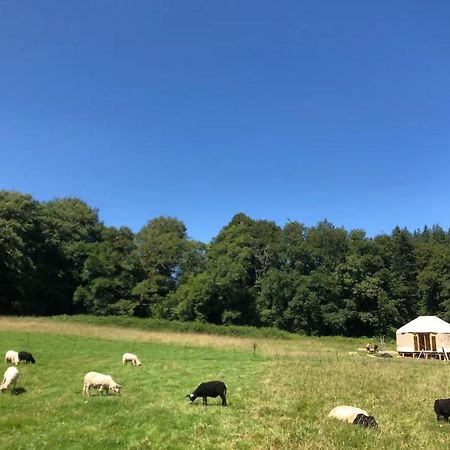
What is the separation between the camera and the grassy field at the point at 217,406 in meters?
13.3

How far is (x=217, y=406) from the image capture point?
17016 mm

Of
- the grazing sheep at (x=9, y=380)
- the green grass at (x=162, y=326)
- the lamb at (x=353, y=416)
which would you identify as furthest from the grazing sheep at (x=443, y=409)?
the green grass at (x=162, y=326)

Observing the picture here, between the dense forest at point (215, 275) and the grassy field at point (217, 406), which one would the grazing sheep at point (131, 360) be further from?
the dense forest at point (215, 275)

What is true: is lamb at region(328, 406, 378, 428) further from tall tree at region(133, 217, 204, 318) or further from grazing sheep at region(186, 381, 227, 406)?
tall tree at region(133, 217, 204, 318)

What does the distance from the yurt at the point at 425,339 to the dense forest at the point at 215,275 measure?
68.5 ft

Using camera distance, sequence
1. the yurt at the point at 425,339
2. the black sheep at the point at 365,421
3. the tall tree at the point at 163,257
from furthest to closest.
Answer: the tall tree at the point at 163,257 < the yurt at the point at 425,339 < the black sheep at the point at 365,421

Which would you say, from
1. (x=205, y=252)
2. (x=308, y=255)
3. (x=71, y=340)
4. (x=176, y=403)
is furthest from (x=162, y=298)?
(x=176, y=403)

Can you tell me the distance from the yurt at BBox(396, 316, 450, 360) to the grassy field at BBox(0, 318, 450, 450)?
2156 centimetres

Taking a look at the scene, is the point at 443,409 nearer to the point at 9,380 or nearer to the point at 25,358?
the point at 9,380

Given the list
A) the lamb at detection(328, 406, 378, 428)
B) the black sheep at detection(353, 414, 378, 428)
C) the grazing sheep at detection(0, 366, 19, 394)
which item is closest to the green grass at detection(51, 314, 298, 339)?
the grazing sheep at detection(0, 366, 19, 394)

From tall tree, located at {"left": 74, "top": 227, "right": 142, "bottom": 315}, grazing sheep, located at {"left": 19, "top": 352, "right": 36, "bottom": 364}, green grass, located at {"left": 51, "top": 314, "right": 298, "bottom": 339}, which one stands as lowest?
grazing sheep, located at {"left": 19, "top": 352, "right": 36, "bottom": 364}

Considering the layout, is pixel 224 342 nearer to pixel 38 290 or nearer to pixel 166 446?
pixel 166 446

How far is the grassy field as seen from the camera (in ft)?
43.7

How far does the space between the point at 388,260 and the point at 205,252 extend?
32086mm
